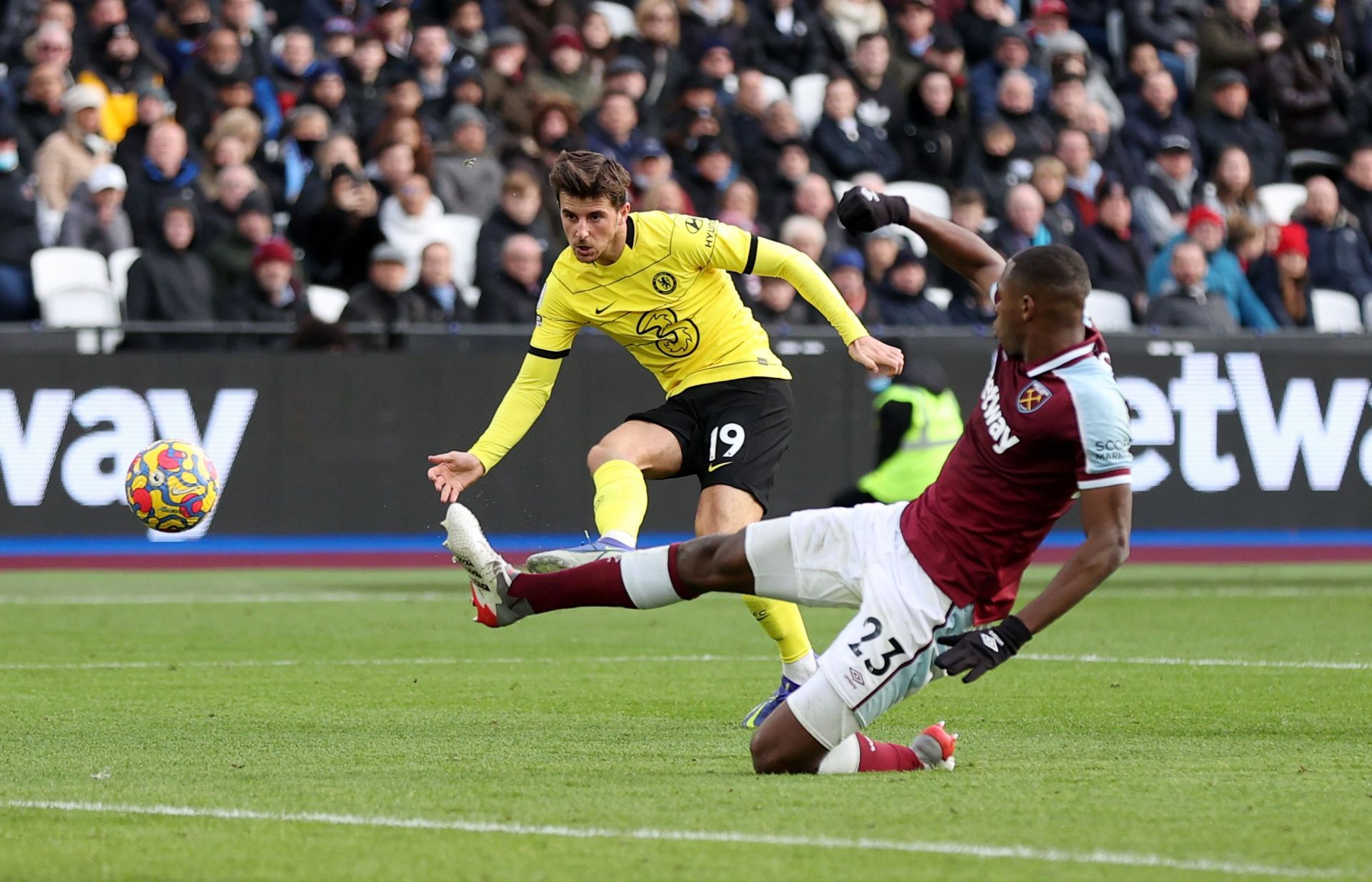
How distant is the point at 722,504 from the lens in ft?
27.6

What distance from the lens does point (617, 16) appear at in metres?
19.8

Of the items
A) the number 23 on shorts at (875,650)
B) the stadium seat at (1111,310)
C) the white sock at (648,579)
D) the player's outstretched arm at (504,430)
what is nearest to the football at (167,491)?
the player's outstretched arm at (504,430)

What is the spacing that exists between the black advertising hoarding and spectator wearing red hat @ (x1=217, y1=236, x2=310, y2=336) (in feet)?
1.93

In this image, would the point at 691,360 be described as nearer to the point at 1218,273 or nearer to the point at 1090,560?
the point at 1090,560

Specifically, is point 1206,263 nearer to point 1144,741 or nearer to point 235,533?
point 235,533

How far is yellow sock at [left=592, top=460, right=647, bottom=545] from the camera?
7954mm

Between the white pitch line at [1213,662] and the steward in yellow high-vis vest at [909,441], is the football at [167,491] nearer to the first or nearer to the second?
the white pitch line at [1213,662]

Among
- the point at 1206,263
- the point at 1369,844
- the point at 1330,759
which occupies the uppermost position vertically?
the point at 1369,844

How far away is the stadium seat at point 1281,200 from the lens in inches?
791

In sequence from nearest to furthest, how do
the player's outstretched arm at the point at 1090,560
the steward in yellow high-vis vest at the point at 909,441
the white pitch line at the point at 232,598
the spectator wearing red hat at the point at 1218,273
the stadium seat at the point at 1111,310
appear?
1. the player's outstretched arm at the point at 1090,560
2. the steward in yellow high-vis vest at the point at 909,441
3. the white pitch line at the point at 232,598
4. the spectator wearing red hat at the point at 1218,273
5. the stadium seat at the point at 1111,310

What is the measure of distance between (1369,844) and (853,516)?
2.07 meters

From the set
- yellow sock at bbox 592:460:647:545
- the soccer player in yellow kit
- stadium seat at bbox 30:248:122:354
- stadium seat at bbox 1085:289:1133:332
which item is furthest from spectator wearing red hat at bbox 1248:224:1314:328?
yellow sock at bbox 592:460:647:545

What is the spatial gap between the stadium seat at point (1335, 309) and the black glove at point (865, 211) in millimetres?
12251

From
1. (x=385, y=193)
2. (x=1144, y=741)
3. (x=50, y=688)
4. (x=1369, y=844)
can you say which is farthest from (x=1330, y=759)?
(x=385, y=193)
